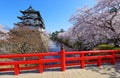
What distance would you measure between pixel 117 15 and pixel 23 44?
1038 centimetres

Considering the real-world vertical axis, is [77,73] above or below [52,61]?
below

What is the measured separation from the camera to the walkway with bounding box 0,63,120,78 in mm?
7902

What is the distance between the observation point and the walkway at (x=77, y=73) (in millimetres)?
7902

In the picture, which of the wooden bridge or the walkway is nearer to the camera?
the walkway

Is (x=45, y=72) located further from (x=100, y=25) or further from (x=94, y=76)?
(x=100, y=25)

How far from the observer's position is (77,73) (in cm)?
827

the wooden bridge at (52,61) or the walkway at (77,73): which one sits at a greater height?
the wooden bridge at (52,61)

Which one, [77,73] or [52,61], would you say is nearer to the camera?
[77,73]

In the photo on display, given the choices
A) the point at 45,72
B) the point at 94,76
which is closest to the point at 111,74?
the point at 94,76

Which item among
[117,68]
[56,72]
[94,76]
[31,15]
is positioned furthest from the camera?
[31,15]

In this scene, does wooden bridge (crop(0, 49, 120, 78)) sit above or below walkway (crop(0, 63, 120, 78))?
above

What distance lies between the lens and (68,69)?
8961mm

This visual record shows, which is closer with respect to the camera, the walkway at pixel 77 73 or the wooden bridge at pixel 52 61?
the walkway at pixel 77 73

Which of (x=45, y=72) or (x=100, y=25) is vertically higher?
(x=100, y=25)
